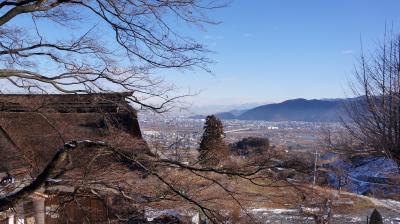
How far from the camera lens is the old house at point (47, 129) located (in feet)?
17.7

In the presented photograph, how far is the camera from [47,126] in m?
9.13

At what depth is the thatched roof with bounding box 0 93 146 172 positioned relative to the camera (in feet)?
21.5

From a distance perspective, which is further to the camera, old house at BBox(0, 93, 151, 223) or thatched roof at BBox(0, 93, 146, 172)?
thatched roof at BBox(0, 93, 146, 172)

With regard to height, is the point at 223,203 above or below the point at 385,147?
below

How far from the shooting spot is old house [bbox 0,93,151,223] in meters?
5.38

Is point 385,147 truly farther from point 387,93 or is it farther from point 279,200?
point 279,200

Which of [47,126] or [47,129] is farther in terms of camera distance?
[47,129]

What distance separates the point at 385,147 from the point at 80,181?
513 cm

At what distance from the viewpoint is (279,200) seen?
4742 mm

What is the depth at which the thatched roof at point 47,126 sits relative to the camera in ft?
21.5

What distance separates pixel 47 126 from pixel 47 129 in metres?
0.30

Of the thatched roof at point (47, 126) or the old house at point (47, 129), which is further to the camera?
the thatched roof at point (47, 126)

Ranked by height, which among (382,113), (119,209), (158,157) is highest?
(382,113)

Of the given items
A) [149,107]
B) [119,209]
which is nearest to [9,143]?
[119,209]
